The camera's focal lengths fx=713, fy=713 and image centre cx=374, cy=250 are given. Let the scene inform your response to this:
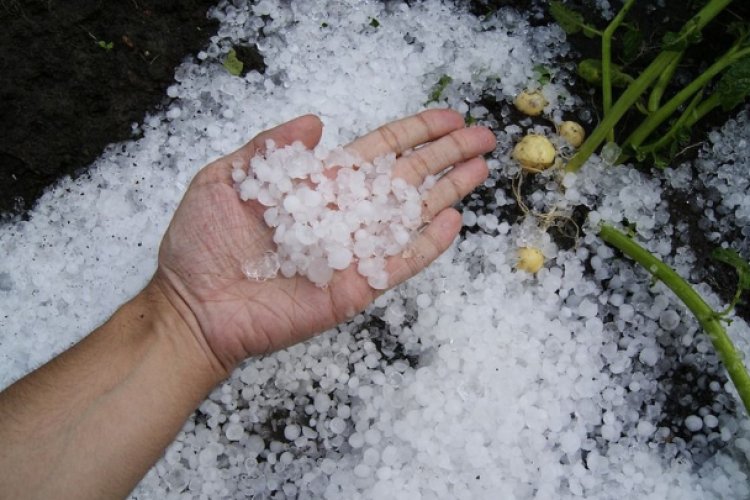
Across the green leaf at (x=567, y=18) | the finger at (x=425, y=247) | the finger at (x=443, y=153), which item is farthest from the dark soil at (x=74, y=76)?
the green leaf at (x=567, y=18)

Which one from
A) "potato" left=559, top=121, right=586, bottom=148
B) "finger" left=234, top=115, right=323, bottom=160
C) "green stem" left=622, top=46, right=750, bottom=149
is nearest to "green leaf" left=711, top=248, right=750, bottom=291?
"green stem" left=622, top=46, right=750, bottom=149

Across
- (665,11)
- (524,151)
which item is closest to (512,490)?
(524,151)

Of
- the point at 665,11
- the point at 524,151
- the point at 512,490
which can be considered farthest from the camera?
the point at 665,11

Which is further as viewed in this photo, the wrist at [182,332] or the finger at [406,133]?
the finger at [406,133]

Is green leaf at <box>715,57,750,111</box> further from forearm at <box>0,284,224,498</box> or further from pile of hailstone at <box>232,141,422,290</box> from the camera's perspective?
forearm at <box>0,284,224,498</box>

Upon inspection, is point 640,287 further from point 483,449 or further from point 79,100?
point 79,100

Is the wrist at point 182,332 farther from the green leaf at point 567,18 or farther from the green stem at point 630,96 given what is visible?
the green leaf at point 567,18
